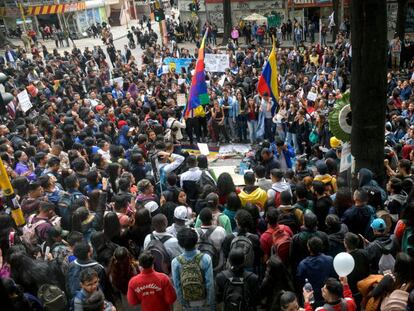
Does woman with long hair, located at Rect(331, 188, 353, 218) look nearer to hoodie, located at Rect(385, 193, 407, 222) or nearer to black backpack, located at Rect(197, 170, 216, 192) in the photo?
hoodie, located at Rect(385, 193, 407, 222)

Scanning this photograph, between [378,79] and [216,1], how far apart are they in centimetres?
Answer: 2757

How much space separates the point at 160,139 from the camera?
899cm

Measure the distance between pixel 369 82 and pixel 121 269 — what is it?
4.28 meters

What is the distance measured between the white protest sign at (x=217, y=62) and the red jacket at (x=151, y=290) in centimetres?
1068

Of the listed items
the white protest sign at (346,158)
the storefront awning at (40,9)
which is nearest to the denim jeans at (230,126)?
the white protest sign at (346,158)

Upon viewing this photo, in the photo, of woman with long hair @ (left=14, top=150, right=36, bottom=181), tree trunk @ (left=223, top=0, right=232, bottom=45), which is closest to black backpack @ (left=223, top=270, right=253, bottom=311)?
woman with long hair @ (left=14, top=150, right=36, bottom=181)

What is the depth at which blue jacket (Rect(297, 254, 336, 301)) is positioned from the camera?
15.1 ft

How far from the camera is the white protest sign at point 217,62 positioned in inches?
566

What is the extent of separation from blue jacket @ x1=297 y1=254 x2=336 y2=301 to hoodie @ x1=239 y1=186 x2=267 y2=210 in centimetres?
160

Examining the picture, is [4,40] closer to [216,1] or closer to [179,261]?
[216,1]

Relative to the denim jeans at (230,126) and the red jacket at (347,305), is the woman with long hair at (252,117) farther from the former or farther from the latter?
the red jacket at (347,305)

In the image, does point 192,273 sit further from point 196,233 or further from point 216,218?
point 216,218

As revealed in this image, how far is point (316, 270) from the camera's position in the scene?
461cm

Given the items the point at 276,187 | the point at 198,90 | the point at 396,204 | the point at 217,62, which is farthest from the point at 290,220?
the point at 217,62
